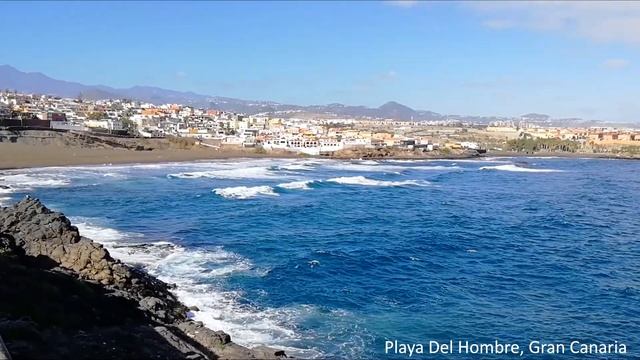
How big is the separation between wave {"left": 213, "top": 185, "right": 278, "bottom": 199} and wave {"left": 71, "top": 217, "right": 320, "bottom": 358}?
1447cm

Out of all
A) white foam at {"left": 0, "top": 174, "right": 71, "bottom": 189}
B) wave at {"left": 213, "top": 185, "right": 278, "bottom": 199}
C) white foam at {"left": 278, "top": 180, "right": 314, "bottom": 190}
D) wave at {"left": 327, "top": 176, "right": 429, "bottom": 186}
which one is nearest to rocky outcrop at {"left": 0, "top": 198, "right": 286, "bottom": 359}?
wave at {"left": 213, "top": 185, "right": 278, "bottom": 199}

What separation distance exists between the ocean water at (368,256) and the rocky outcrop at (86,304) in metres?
1.27

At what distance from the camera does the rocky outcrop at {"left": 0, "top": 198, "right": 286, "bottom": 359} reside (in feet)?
35.5

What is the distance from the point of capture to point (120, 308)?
43.4ft

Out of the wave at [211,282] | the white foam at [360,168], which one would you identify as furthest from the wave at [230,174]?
the wave at [211,282]

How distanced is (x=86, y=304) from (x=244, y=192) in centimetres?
3008

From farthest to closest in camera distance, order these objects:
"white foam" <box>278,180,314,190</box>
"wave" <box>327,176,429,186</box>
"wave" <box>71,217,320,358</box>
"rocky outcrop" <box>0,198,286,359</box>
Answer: "wave" <box>327,176,429,186</box>, "white foam" <box>278,180,314,190</box>, "wave" <box>71,217,320,358</box>, "rocky outcrop" <box>0,198,286,359</box>

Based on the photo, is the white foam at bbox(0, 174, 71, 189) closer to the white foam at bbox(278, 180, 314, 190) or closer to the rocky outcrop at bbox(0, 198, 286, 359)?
the white foam at bbox(278, 180, 314, 190)

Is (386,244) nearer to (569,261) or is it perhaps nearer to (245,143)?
(569,261)

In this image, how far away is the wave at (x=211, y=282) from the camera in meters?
14.4

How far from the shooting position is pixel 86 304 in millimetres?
12602

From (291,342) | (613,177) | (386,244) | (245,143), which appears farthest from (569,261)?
(245,143)

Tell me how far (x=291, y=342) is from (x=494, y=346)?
5.15 m

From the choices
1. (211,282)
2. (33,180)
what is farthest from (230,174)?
(211,282)
